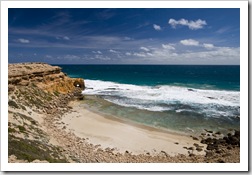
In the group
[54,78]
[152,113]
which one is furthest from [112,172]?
[54,78]

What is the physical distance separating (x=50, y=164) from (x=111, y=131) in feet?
19.6

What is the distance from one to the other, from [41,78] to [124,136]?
35.8ft

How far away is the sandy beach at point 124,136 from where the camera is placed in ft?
32.8

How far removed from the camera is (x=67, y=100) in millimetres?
18812

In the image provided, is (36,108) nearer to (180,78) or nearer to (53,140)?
(53,140)

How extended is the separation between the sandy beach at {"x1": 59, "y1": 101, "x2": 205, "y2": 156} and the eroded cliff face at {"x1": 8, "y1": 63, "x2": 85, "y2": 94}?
472 cm

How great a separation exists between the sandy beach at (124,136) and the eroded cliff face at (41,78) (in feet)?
15.5

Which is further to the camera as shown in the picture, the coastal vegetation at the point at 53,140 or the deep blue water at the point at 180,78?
the deep blue water at the point at 180,78

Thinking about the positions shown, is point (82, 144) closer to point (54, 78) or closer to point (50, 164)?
point (50, 164)

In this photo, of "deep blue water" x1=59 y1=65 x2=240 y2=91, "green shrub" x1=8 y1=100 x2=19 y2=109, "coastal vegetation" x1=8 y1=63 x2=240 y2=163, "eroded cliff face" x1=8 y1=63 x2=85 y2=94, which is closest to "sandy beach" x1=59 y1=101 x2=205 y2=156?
"coastal vegetation" x1=8 y1=63 x2=240 y2=163

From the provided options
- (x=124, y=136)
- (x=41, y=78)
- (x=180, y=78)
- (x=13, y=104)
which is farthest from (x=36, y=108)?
(x=180, y=78)

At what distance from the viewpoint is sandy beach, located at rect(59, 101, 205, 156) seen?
999 centimetres

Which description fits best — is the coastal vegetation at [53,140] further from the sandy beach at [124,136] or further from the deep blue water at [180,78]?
the deep blue water at [180,78]

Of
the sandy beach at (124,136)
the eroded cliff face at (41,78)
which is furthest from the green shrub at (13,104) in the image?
the eroded cliff face at (41,78)
